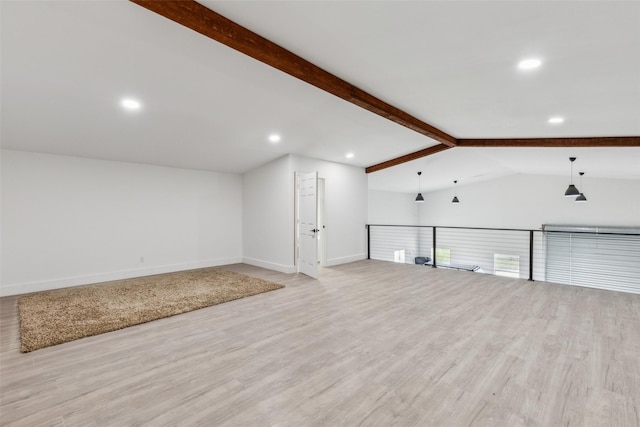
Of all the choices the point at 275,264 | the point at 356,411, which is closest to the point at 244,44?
the point at 356,411

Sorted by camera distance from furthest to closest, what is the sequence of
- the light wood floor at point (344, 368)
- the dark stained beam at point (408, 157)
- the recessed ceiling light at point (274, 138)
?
the dark stained beam at point (408, 157)
the recessed ceiling light at point (274, 138)
the light wood floor at point (344, 368)

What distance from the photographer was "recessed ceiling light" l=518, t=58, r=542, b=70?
2.69m

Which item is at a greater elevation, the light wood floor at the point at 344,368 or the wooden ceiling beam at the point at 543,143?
the wooden ceiling beam at the point at 543,143

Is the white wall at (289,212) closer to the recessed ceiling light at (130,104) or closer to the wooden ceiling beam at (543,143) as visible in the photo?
the wooden ceiling beam at (543,143)

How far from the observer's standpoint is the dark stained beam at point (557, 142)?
15.6ft

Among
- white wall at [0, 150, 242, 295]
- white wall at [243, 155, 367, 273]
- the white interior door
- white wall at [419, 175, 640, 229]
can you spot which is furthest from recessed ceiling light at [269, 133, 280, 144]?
white wall at [419, 175, 640, 229]

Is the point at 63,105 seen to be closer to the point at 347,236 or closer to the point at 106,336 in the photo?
the point at 106,336

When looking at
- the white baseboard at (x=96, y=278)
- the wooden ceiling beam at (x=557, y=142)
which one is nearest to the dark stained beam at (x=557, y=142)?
the wooden ceiling beam at (x=557, y=142)

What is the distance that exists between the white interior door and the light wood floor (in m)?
1.79

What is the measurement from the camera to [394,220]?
11.6 meters

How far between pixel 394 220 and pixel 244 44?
9927mm

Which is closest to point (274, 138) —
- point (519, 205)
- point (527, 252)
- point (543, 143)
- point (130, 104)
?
point (130, 104)

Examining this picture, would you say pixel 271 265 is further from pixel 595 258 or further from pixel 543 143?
pixel 595 258

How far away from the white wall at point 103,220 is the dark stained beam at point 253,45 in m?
4.52
